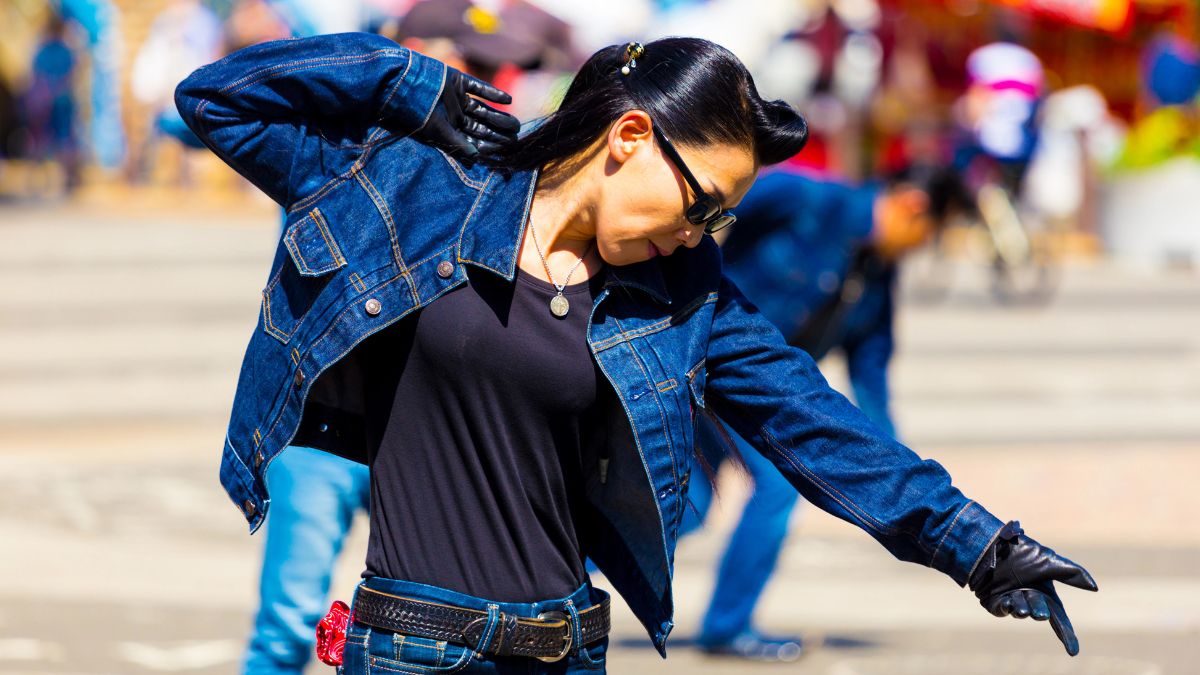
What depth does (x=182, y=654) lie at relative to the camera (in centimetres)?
583

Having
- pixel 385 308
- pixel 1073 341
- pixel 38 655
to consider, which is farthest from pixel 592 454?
pixel 1073 341

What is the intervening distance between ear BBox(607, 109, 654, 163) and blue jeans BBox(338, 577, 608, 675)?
700 mm

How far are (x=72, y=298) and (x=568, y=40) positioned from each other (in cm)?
739

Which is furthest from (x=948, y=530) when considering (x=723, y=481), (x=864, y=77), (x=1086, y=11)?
(x=1086, y=11)

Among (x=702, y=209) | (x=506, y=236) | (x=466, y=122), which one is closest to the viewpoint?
(x=702, y=209)

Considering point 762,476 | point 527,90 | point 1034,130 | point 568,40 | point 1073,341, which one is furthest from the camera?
point 1034,130

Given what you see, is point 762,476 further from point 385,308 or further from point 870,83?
point 870,83

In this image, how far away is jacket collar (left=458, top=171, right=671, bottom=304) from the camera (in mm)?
2701

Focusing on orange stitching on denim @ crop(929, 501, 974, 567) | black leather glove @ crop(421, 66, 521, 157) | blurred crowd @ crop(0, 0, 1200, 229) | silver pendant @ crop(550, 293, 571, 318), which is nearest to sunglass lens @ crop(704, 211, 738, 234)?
silver pendant @ crop(550, 293, 571, 318)

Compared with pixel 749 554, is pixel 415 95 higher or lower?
higher

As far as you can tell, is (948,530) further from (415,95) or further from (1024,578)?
(415,95)

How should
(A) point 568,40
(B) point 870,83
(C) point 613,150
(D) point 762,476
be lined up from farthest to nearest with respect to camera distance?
(B) point 870,83, (A) point 568,40, (D) point 762,476, (C) point 613,150

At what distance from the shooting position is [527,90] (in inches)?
391

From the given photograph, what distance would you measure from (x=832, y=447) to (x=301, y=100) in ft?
3.24
